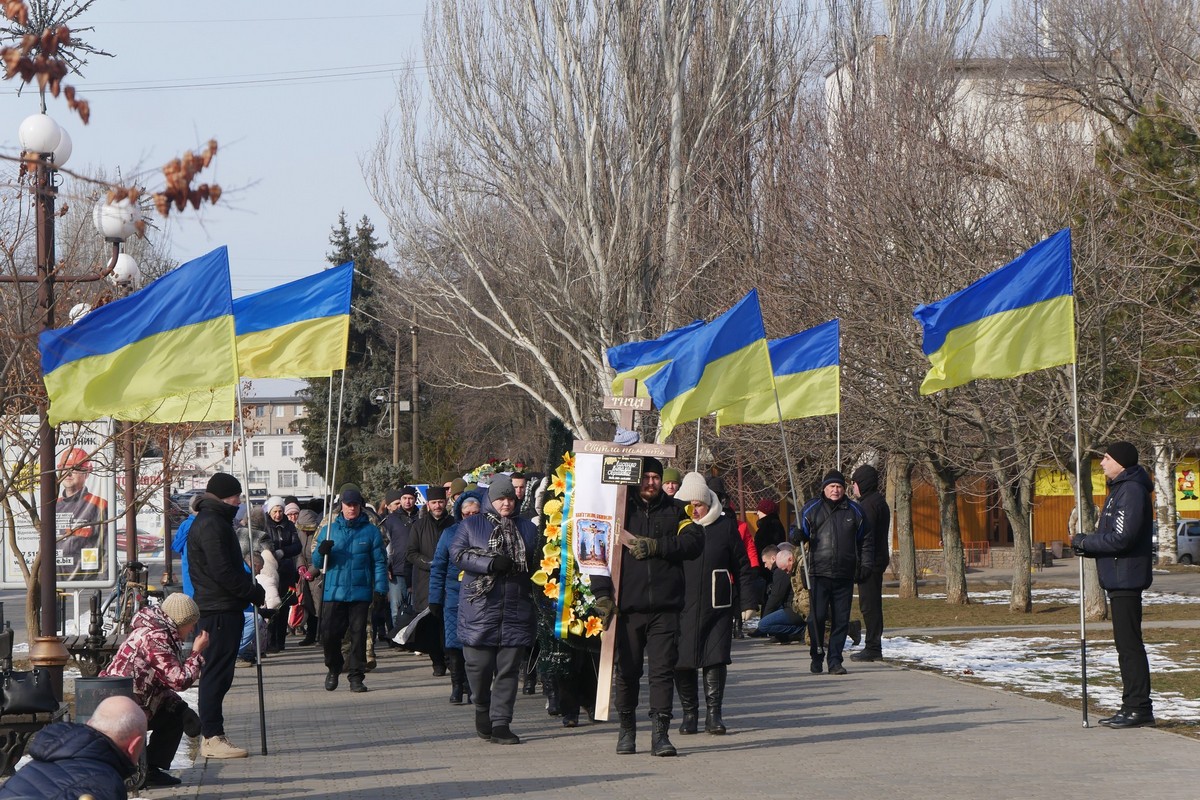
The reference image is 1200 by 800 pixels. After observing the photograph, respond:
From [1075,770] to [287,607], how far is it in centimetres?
1227

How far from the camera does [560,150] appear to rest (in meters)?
39.0

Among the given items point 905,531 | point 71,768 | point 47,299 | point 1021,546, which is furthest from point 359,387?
point 71,768

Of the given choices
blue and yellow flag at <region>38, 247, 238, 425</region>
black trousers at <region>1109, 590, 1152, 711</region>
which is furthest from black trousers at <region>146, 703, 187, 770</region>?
A: black trousers at <region>1109, 590, 1152, 711</region>

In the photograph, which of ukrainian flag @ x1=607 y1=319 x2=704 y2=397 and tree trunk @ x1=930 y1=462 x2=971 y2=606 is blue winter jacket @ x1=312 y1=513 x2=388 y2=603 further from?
tree trunk @ x1=930 y1=462 x2=971 y2=606

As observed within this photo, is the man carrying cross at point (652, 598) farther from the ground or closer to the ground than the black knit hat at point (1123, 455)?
closer to the ground

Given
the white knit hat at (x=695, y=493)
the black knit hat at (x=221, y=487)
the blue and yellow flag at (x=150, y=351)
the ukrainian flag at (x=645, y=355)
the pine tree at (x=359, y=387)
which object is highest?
the pine tree at (x=359, y=387)

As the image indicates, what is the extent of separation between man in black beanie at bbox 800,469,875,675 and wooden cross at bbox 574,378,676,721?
4.35 meters

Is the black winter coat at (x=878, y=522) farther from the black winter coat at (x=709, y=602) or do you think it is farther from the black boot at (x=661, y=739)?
the black boot at (x=661, y=739)

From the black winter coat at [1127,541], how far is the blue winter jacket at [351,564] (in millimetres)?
6650

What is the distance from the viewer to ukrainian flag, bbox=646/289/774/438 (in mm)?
14492

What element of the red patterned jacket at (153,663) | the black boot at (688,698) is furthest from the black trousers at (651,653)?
the red patterned jacket at (153,663)

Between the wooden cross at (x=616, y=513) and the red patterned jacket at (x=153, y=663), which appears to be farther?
the wooden cross at (x=616, y=513)

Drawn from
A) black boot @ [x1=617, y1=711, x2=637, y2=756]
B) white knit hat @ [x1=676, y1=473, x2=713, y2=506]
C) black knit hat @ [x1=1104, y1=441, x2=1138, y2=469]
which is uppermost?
black knit hat @ [x1=1104, y1=441, x2=1138, y2=469]

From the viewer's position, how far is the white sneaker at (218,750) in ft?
35.1
